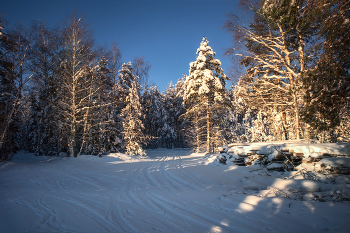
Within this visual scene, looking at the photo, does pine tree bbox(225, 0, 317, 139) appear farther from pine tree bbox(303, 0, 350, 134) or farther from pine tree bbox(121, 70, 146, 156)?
pine tree bbox(121, 70, 146, 156)

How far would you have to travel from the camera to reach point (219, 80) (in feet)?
45.9

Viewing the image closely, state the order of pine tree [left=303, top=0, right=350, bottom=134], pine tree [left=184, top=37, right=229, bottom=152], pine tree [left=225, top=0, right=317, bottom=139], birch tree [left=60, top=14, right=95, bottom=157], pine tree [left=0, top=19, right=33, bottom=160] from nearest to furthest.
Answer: pine tree [left=303, top=0, right=350, bottom=134]
pine tree [left=225, top=0, right=317, bottom=139]
pine tree [left=0, top=19, right=33, bottom=160]
birch tree [left=60, top=14, right=95, bottom=157]
pine tree [left=184, top=37, right=229, bottom=152]

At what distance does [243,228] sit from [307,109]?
14.4ft

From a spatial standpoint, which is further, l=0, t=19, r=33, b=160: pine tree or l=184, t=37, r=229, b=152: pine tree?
l=184, t=37, r=229, b=152: pine tree

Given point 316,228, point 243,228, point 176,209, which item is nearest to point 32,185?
point 176,209

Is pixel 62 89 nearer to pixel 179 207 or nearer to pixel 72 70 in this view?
pixel 72 70

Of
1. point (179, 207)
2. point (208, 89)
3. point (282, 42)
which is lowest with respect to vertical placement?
point (179, 207)

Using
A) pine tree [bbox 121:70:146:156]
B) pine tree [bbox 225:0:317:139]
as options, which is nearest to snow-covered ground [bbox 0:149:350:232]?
pine tree [bbox 225:0:317:139]

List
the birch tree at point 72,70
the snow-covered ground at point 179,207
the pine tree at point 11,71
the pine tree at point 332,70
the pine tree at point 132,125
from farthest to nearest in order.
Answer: the pine tree at point 132,125, the birch tree at point 72,70, the pine tree at point 11,71, the pine tree at point 332,70, the snow-covered ground at point 179,207

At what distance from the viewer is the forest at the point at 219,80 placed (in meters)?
4.30

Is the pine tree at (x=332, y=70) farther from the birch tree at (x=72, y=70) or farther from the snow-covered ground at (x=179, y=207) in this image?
the birch tree at (x=72, y=70)

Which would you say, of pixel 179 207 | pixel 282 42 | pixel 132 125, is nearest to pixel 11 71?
pixel 132 125

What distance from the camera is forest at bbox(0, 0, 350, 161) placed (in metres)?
4.30

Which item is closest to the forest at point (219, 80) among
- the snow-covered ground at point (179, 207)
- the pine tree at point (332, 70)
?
the pine tree at point (332, 70)
